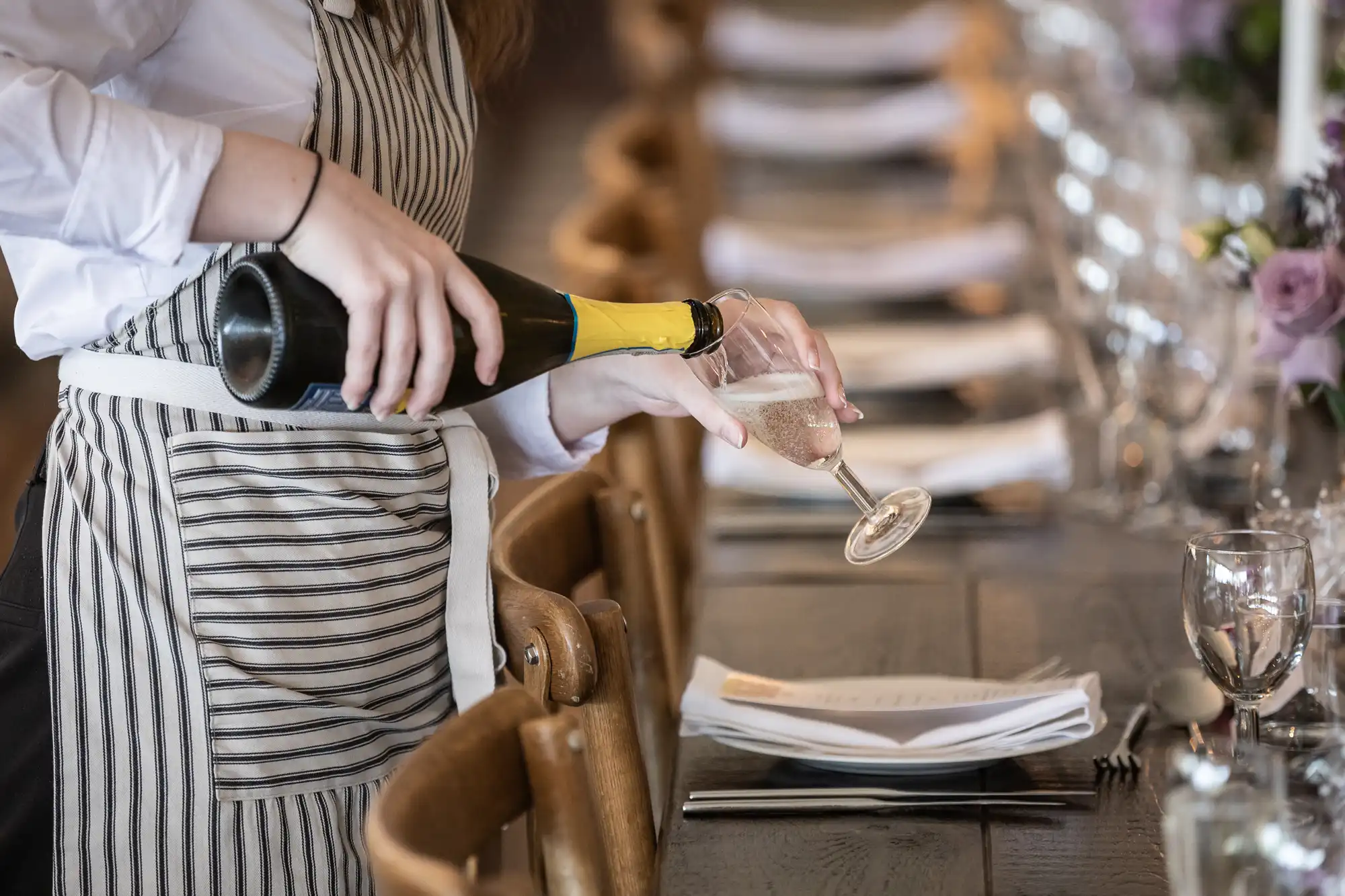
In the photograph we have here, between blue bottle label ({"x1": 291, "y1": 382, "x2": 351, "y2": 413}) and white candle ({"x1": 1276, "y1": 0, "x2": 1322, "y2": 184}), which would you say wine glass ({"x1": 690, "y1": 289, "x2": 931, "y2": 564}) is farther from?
white candle ({"x1": 1276, "y1": 0, "x2": 1322, "y2": 184})

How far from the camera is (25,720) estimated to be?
106cm

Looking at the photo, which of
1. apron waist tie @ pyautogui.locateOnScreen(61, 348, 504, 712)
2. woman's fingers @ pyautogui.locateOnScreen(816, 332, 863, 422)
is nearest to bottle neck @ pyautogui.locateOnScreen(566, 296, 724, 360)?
woman's fingers @ pyautogui.locateOnScreen(816, 332, 863, 422)

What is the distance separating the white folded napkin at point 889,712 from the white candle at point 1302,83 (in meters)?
1.98

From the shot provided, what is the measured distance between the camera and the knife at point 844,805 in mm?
1065

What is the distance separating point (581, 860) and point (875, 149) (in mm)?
4777

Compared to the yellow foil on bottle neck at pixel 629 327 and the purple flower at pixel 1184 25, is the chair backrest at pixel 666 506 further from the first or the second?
the purple flower at pixel 1184 25

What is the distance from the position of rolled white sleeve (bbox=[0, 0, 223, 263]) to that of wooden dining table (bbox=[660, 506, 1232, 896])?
51 centimetres

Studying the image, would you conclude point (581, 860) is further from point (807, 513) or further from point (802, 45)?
point (802, 45)

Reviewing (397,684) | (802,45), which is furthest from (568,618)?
(802,45)

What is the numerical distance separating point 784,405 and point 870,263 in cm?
244

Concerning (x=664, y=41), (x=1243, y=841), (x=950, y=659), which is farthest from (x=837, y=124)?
(x=1243, y=841)

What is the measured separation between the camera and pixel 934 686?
4.26 ft

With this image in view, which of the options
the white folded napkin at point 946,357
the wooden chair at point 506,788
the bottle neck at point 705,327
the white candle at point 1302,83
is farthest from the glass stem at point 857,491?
the white candle at point 1302,83

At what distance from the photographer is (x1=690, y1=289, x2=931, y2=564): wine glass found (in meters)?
1.09
